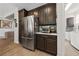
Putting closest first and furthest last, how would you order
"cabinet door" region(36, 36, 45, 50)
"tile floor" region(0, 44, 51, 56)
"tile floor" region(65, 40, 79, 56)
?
"tile floor" region(65, 40, 79, 56), "tile floor" region(0, 44, 51, 56), "cabinet door" region(36, 36, 45, 50)

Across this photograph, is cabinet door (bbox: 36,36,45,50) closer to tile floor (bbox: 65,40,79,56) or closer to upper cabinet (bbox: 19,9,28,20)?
tile floor (bbox: 65,40,79,56)

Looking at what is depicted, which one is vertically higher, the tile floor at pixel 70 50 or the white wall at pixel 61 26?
the white wall at pixel 61 26

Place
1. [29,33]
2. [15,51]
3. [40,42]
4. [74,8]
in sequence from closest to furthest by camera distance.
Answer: [74,8] → [15,51] → [29,33] → [40,42]

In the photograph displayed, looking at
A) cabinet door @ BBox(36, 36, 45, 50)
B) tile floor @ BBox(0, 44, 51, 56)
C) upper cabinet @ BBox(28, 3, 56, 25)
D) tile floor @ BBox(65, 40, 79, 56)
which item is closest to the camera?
tile floor @ BBox(65, 40, 79, 56)

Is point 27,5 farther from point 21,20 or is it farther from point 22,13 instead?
point 21,20

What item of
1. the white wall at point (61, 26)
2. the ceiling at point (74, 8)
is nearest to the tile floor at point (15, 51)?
the white wall at point (61, 26)

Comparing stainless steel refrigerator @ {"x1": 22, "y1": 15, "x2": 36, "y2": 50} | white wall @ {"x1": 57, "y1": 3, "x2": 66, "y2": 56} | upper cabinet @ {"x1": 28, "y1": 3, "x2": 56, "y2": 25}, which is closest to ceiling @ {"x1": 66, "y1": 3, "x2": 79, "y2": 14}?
white wall @ {"x1": 57, "y1": 3, "x2": 66, "y2": 56}

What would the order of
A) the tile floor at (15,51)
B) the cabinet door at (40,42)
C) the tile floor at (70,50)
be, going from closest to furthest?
the tile floor at (70,50) < the tile floor at (15,51) < the cabinet door at (40,42)

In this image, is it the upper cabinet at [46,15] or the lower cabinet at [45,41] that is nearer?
the upper cabinet at [46,15]

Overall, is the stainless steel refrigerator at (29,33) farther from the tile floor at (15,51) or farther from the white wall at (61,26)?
the white wall at (61,26)

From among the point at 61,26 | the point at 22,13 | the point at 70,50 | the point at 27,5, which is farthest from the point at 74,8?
the point at 22,13

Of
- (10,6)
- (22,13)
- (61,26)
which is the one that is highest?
(10,6)

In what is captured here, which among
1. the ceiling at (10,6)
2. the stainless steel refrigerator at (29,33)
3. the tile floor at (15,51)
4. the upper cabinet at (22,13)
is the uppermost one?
the ceiling at (10,6)

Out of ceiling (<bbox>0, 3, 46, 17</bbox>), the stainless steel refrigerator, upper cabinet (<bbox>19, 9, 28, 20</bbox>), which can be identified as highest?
ceiling (<bbox>0, 3, 46, 17</bbox>)
